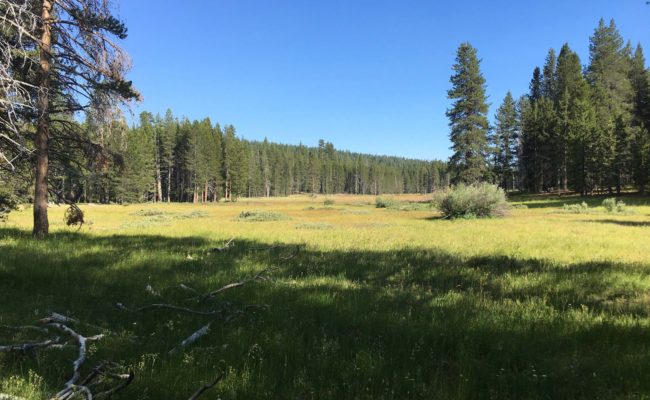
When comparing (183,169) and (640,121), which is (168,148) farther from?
(640,121)

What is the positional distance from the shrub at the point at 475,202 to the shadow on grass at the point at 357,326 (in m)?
20.1

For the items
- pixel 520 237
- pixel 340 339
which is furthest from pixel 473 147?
pixel 340 339

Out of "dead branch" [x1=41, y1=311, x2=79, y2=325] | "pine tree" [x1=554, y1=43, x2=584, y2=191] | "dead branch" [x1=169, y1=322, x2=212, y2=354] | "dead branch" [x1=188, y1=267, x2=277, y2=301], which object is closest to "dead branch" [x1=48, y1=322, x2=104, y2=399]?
"dead branch" [x1=41, y1=311, x2=79, y2=325]

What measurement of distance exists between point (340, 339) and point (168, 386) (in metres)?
2.14

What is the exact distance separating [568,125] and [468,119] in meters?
25.8

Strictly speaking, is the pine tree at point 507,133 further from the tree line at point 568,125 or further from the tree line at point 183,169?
the tree line at point 183,169

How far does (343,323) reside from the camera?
19.0 feet

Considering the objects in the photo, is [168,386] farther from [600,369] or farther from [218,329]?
[600,369]

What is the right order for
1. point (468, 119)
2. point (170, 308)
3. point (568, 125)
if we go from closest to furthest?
point (170, 308) → point (468, 119) → point (568, 125)

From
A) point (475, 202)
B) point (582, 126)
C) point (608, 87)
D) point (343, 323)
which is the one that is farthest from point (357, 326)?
point (608, 87)

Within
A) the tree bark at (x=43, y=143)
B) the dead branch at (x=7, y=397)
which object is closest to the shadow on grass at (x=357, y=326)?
the dead branch at (x=7, y=397)

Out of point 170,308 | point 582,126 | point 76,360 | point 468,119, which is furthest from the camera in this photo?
point 582,126

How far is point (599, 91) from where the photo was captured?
210 ft

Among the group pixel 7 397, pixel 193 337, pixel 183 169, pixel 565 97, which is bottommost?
pixel 193 337
